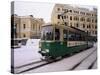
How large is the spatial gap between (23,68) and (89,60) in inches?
32.7

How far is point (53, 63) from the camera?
2152 millimetres

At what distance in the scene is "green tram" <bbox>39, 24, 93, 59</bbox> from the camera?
2117 millimetres

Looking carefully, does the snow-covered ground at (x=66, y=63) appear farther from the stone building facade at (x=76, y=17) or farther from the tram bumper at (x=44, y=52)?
the stone building facade at (x=76, y=17)

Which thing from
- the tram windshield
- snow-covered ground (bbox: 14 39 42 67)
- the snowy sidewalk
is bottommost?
the snowy sidewalk

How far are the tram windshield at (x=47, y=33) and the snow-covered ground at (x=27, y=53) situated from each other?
83 millimetres

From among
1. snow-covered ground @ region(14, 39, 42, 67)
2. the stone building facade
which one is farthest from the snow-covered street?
the stone building facade

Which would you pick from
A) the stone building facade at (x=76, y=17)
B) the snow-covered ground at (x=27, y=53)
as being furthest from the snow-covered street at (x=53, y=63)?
the stone building facade at (x=76, y=17)

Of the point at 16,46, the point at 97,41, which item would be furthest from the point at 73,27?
the point at 16,46

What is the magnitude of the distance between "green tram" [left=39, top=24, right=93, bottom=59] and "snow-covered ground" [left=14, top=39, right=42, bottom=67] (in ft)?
0.19

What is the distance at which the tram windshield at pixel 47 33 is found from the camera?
82.8 inches

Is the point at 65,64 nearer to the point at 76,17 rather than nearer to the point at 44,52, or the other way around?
the point at 44,52

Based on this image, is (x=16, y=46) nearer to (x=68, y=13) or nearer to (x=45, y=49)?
(x=45, y=49)

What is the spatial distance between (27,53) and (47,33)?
1.03 feet

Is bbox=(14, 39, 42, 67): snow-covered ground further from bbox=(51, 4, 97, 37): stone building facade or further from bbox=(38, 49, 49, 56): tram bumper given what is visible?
bbox=(51, 4, 97, 37): stone building facade
